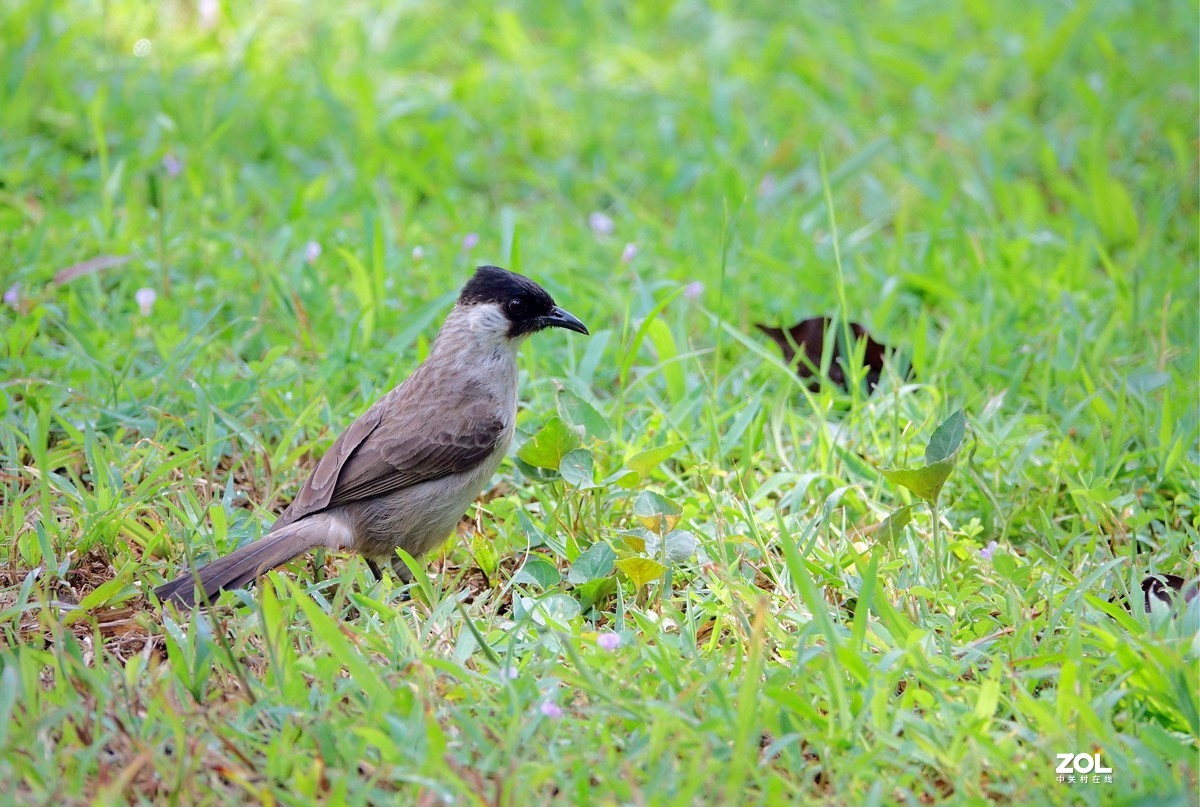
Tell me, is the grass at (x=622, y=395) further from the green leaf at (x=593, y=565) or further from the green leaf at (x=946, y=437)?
the green leaf at (x=946, y=437)

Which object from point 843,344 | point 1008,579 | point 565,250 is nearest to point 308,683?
point 1008,579

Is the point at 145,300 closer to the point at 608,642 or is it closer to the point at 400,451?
the point at 400,451

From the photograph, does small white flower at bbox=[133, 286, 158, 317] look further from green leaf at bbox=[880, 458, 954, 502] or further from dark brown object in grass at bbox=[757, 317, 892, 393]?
green leaf at bbox=[880, 458, 954, 502]

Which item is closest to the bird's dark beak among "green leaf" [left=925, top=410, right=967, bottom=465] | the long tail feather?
the long tail feather

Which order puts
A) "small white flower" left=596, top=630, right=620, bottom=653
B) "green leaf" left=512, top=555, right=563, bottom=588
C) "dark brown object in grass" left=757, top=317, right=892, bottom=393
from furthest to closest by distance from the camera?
"dark brown object in grass" left=757, top=317, right=892, bottom=393
"green leaf" left=512, top=555, right=563, bottom=588
"small white flower" left=596, top=630, right=620, bottom=653

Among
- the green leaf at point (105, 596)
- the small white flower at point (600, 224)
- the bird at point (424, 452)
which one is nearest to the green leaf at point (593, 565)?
the bird at point (424, 452)

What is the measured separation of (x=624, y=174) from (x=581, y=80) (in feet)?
3.76

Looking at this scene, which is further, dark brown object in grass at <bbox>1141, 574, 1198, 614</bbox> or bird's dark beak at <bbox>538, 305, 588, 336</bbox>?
bird's dark beak at <bbox>538, 305, 588, 336</bbox>

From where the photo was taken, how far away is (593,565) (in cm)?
401

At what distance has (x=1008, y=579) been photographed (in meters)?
3.89

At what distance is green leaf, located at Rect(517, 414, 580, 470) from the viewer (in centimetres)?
→ 420

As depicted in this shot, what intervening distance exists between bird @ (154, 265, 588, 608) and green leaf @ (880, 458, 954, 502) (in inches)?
57.2

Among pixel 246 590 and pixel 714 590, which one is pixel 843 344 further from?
pixel 246 590

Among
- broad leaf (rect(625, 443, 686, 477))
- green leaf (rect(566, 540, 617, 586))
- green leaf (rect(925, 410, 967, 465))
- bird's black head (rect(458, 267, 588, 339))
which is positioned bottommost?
green leaf (rect(566, 540, 617, 586))
